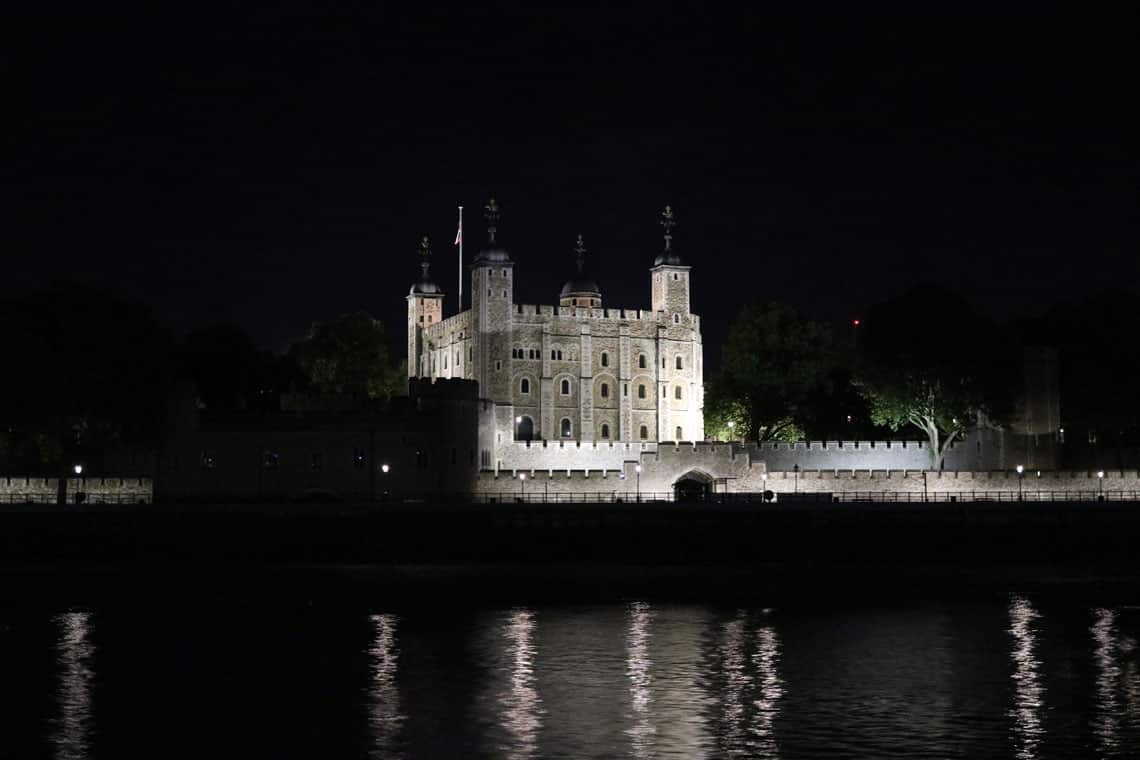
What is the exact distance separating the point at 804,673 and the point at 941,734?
5404mm

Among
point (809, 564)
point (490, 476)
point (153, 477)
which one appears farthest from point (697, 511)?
point (153, 477)

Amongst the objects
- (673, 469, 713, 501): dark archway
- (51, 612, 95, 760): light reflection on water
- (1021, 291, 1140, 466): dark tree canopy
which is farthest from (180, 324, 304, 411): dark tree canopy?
(51, 612, 95, 760): light reflection on water

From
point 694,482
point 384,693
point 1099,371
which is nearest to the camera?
point 384,693

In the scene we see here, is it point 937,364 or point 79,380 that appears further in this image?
point 937,364

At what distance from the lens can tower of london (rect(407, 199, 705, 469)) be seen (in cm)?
9412

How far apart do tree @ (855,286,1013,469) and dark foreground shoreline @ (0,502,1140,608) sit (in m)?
18.1

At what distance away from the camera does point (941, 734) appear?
882 inches

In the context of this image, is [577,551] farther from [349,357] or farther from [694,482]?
[349,357]

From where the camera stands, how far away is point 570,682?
26.8 metres

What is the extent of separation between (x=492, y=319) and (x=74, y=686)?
2701 inches

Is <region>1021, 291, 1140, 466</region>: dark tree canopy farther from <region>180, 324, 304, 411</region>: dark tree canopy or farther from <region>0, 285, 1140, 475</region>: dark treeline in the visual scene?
<region>180, 324, 304, 411</region>: dark tree canopy

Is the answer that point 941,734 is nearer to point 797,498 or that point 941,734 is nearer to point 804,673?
point 804,673

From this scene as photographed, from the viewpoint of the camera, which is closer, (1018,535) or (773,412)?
(1018,535)

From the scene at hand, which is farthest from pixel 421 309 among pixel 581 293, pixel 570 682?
pixel 570 682
